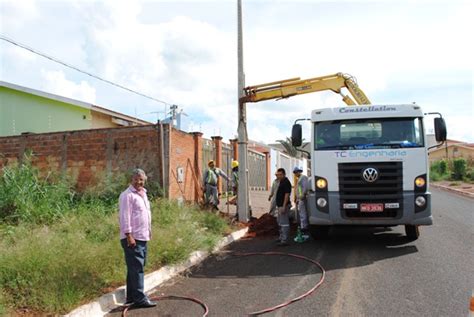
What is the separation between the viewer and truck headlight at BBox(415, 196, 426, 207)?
8055 millimetres

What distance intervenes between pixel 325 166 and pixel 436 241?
119 inches

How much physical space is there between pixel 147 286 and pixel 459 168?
3440 cm

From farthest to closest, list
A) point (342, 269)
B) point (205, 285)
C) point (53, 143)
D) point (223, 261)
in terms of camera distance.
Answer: point (53, 143) → point (223, 261) → point (342, 269) → point (205, 285)

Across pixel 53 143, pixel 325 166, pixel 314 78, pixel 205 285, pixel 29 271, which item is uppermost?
pixel 314 78

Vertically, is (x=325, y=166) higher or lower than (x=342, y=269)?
higher

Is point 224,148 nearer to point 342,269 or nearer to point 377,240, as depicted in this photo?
point 377,240

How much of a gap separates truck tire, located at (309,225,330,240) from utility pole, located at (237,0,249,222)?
2.60m

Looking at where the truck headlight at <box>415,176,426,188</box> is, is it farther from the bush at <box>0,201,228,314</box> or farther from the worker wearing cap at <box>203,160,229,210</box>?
the worker wearing cap at <box>203,160,229,210</box>

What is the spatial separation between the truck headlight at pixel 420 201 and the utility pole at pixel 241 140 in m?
4.73

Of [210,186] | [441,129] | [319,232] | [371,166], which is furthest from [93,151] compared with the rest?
[441,129]

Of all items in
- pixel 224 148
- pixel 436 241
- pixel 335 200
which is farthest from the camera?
pixel 224 148

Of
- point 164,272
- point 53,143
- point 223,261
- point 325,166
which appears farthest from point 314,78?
point 53,143

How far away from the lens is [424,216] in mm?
8078

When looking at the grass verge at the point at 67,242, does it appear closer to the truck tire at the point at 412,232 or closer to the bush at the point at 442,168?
the truck tire at the point at 412,232
